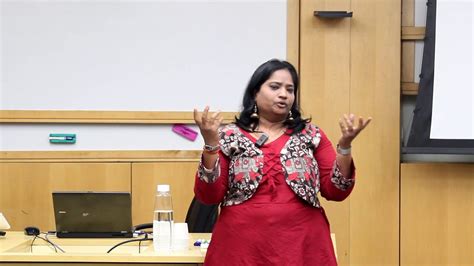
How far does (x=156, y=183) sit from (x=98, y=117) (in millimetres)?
601

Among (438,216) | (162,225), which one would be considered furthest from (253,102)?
(438,216)

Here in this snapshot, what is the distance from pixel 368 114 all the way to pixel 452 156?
65cm

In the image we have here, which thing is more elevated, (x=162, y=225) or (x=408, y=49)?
(x=408, y=49)

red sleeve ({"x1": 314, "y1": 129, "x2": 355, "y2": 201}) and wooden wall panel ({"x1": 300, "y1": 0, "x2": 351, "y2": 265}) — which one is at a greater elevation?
wooden wall panel ({"x1": 300, "y1": 0, "x2": 351, "y2": 265})

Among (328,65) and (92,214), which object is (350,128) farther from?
(328,65)

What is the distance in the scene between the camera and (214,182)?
7.39 ft

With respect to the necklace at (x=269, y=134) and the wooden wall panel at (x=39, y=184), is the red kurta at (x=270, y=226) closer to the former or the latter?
the necklace at (x=269, y=134)

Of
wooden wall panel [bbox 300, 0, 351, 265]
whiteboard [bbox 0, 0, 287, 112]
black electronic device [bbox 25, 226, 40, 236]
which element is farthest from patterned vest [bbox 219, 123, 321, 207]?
whiteboard [bbox 0, 0, 287, 112]

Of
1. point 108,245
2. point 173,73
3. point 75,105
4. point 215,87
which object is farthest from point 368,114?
point 108,245

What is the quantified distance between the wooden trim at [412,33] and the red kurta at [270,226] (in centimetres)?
263

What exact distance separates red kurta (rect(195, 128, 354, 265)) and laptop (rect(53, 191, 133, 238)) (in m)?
0.71

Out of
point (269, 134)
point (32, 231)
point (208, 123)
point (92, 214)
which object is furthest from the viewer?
point (32, 231)

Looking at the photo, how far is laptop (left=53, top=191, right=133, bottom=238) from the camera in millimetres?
2914

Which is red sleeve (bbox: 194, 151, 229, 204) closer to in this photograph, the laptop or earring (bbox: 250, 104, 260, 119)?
earring (bbox: 250, 104, 260, 119)
